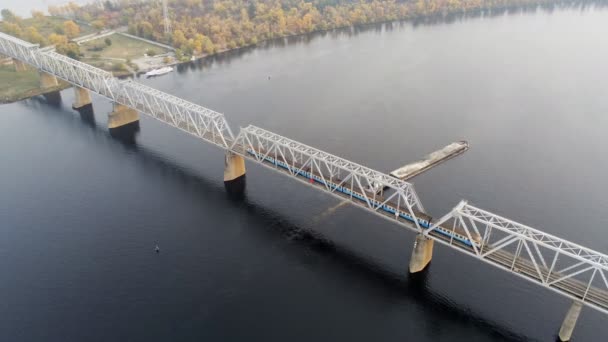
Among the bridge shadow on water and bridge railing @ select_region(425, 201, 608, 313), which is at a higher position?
bridge railing @ select_region(425, 201, 608, 313)

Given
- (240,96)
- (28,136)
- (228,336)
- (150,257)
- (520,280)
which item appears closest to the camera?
(228,336)

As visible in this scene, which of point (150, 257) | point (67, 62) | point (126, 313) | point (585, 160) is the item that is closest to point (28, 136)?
point (67, 62)

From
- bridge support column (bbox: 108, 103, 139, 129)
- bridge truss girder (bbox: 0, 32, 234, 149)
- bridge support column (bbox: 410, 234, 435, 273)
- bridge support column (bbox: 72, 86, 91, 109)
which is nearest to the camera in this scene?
bridge support column (bbox: 410, 234, 435, 273)

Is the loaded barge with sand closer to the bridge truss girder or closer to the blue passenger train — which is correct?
the blue passenger train

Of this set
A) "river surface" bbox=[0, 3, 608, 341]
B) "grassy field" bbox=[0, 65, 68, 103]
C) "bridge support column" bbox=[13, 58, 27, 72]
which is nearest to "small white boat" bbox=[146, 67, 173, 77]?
"river surface" bbox=[0, 3, 608, 341]

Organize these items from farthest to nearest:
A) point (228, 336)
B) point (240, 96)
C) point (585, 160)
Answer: point (240, 96), point (585, 160), point (228, 336)

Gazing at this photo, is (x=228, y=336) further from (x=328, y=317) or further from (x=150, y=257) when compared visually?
(x=150, y=257)

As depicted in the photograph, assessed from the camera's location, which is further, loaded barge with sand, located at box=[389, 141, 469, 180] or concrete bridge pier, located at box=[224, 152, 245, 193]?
loaded barge with sand, located at box=[389, 141, 469, 180]

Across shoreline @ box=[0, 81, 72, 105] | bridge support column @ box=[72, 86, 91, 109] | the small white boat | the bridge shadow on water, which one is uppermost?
bridge support column @ box=[72, 86, 91, 109]
